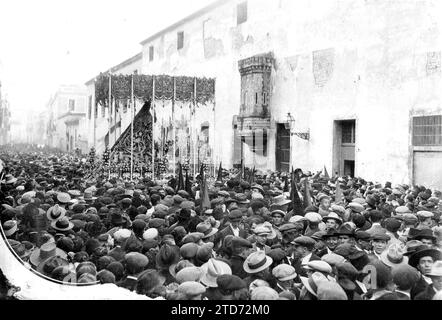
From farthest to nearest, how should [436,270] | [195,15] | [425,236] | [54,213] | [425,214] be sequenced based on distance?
[195,15] < [425,214] < [54,213] < [425,236] < [436,270]

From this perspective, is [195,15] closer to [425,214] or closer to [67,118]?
[425,214]

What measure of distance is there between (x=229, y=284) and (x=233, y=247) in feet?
2.99

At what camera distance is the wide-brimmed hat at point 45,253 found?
18.7ft

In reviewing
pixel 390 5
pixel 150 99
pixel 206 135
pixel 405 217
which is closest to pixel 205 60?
pixel 206 135

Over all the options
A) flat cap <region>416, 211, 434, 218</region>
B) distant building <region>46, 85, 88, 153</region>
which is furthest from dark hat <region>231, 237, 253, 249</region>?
distant building <region>46, 85, 88, 153</region>

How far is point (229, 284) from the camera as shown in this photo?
4.52 metres

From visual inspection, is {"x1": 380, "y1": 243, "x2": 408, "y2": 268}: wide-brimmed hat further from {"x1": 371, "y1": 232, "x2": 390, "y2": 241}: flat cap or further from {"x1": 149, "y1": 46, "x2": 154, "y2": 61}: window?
{"x1": 149, "y1": 46, "x2": 154, "y2": 61}: window

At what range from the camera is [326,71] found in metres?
16.7

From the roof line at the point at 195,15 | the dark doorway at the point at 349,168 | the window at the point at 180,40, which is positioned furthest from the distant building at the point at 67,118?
the dark doorway at the point at 349,168

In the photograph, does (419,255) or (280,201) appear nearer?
(419,255)

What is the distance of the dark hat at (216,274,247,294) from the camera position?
4.51 m

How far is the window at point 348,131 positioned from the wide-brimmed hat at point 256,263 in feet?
39.0

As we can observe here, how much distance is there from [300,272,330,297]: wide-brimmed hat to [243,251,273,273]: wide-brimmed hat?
1.45 ft

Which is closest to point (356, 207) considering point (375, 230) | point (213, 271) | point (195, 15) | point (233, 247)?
point (375, 230)
